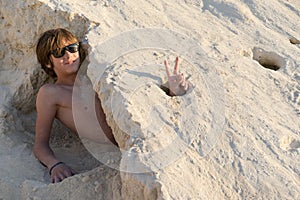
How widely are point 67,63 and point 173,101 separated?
635mm

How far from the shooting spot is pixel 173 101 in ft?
8.77

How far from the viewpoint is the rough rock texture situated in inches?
94.3

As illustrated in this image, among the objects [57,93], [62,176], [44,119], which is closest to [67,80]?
[57,93]

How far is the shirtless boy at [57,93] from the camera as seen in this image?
9.32 ft

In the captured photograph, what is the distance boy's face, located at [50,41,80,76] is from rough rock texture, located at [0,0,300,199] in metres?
0.11

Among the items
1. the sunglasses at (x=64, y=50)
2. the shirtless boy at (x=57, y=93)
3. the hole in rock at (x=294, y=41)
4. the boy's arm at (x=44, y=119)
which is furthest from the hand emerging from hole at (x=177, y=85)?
the hole in rock at (x=294, y=41)

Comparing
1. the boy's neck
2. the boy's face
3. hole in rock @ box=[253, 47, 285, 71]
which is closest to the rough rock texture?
hole in rock @ box=[253, 47, 285, 71]

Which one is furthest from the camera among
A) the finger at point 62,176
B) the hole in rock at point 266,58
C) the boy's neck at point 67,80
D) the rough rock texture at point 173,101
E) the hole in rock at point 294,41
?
the hole in rock at point 294,41

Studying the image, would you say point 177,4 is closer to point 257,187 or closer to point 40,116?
point 40,116

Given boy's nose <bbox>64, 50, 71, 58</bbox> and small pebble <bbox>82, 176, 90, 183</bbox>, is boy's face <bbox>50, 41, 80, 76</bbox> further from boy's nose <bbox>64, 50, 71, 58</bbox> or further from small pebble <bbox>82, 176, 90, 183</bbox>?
small pebble <bbox>82, 176, 90, 183</bbox>

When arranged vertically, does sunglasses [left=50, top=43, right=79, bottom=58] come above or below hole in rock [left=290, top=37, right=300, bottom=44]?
below

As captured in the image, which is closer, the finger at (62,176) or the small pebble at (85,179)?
the small pebble at (85,179)

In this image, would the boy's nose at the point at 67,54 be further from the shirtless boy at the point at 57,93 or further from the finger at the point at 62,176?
the finger at the point at 62,176

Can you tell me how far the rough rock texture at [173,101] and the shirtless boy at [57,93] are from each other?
0.10 metres
